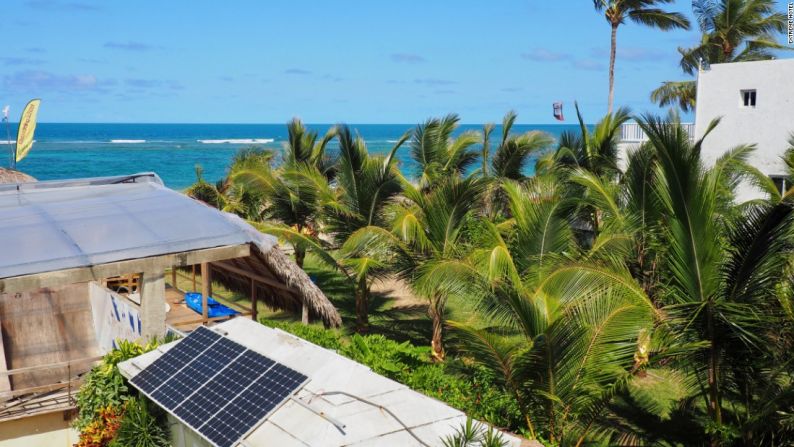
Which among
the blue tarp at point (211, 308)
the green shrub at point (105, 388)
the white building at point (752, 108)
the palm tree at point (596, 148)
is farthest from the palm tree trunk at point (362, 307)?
the white building at point (752, 108)

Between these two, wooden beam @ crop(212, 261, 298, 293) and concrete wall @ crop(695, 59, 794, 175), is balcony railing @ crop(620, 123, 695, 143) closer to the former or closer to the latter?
concrete wall @ crop(695, 59, 794, 175)

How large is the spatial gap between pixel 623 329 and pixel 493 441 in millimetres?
2133

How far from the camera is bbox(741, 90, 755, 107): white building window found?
64.8ft

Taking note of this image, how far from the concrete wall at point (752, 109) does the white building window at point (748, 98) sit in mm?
126

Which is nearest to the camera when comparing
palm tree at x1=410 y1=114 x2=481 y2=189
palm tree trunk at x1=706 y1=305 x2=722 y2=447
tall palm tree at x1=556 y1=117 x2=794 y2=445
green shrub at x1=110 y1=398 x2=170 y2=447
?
tall palm tree at x1=556 y1=117 x2=794 y2=445

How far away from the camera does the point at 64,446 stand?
10062mm

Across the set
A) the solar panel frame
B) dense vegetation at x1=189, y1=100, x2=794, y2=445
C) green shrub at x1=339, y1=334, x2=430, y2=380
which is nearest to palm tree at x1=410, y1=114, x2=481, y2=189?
dense vegetation at x1=189, y1=100, x2=794, y2=445

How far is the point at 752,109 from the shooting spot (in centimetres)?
1959

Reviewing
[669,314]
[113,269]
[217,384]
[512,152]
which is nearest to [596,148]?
[512,152]

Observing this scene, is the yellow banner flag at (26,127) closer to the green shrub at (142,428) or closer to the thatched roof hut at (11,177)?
the thatched roof hut at (11,177)

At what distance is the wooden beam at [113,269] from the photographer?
891cm

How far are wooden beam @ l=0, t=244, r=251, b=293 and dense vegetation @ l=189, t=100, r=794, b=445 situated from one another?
76.1 inches

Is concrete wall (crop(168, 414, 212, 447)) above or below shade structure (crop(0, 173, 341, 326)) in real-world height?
below

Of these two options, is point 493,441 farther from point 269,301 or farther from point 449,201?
point 269,301
